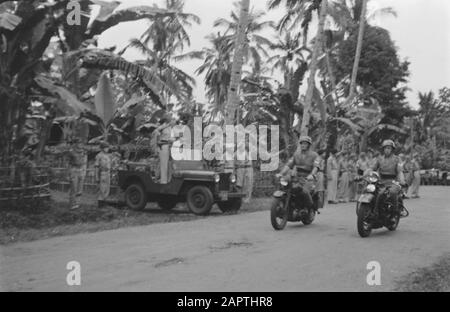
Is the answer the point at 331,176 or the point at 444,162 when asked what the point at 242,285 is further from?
the point at 444,162

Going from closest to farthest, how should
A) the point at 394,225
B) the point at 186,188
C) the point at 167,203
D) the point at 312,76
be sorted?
the point at 394,225
the point at 186,188
the point at 167,203
the point at 312,76

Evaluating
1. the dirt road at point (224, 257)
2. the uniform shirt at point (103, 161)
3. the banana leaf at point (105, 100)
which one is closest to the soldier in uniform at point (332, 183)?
the dirt road at point (224, 257)

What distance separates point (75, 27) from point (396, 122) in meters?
25.2

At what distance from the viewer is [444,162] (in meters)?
43.1

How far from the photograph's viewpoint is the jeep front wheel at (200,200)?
1317cm

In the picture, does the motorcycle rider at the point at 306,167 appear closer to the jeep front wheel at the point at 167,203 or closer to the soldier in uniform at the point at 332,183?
the jeep front wheel at the point at 167,203

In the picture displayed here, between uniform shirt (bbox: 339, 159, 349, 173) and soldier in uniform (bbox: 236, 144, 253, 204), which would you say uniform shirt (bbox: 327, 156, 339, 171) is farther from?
soldier in uniform (bbox: 236, 144, 253, 204)

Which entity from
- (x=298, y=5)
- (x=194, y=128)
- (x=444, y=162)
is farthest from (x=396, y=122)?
(x=194, y=128)

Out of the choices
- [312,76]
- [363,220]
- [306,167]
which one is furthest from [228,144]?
[363,220]

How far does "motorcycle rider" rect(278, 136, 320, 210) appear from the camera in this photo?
1065cm

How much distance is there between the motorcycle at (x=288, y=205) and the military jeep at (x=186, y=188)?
289cm

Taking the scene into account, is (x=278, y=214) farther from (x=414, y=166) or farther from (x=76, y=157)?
(x=414, y=166)

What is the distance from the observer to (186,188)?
44.9ft

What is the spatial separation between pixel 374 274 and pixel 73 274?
349 centimetres
